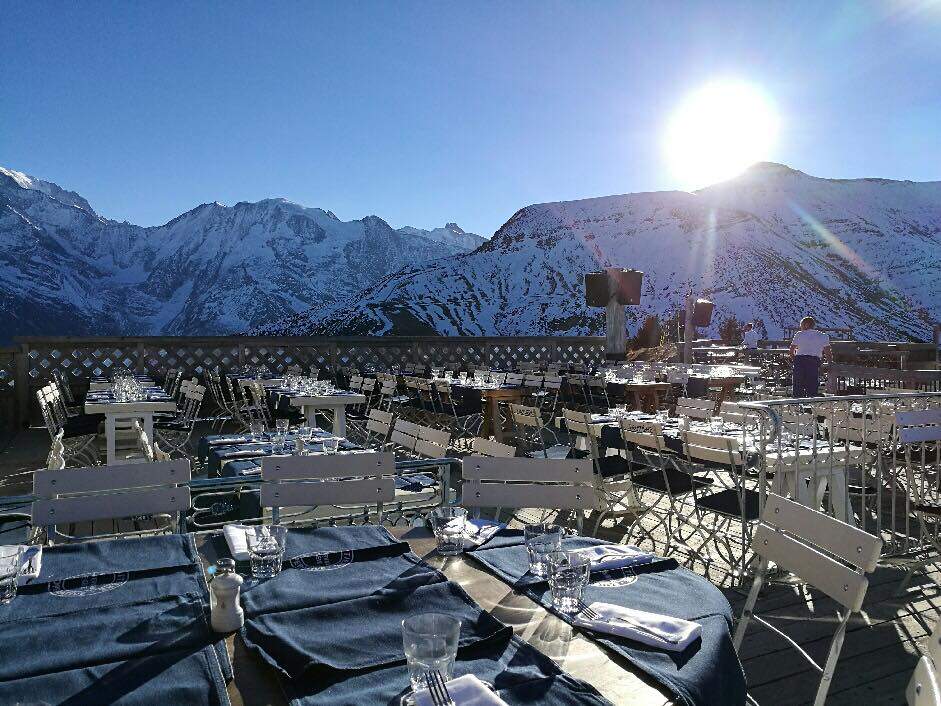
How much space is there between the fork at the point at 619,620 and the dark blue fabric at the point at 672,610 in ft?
0.09

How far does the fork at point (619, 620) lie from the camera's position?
125 cm

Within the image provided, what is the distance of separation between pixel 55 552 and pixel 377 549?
84 centimetres

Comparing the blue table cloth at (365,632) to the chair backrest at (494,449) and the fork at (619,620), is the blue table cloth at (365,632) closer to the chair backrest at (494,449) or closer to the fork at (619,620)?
the fork at (619,620)

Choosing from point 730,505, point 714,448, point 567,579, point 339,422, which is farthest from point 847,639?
point 339,422

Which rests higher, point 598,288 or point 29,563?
point 598,288

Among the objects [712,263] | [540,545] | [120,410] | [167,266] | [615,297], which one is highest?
[712,263]

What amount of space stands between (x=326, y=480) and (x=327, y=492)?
0.16 meters

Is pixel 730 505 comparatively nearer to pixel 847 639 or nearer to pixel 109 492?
pixel 847 639

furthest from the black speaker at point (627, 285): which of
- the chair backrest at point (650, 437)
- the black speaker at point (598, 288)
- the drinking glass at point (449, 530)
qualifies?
the drinking glass at point (449, 530)

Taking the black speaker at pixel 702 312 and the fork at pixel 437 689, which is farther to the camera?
the black speaker at pixel 702 312

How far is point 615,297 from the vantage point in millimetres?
12000

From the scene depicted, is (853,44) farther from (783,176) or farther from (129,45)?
(783,176)

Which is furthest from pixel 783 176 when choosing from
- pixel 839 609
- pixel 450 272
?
pixel 839 609

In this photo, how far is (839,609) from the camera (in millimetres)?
3113
